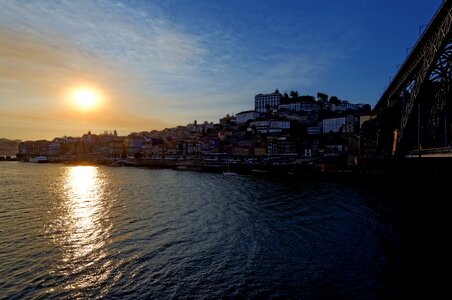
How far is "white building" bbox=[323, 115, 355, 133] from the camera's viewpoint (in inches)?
4876

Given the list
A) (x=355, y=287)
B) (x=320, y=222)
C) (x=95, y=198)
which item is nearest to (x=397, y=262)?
(x=355, y=287)

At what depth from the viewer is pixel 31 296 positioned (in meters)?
12.3

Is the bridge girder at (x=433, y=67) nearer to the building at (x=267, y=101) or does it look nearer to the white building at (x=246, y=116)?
the white building at (x=246, y=116)

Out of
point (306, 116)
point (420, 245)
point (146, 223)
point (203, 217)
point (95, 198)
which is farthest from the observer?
point (306, 116)

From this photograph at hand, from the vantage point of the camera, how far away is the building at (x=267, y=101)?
183 metres

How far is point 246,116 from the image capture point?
562ft

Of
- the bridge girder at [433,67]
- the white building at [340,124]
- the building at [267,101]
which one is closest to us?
the bridge girder at [433,67]

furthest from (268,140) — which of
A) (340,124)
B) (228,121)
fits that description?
(228,121)

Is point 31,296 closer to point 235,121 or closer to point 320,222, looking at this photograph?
point 320,222

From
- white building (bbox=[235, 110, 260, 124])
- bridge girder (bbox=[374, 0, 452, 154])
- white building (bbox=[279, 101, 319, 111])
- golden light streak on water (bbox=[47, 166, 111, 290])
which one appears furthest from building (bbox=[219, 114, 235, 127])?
golden light streak on water (bbox=[47, 166, 111, 290])

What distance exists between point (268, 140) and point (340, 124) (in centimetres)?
4040

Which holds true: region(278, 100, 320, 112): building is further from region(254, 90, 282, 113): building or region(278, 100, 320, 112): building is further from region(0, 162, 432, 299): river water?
region(0, 162, 432, 299): river water

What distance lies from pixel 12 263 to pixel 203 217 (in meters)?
14.9

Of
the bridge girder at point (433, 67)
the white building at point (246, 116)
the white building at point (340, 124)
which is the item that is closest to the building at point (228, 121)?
the white building at point (246, 116)
